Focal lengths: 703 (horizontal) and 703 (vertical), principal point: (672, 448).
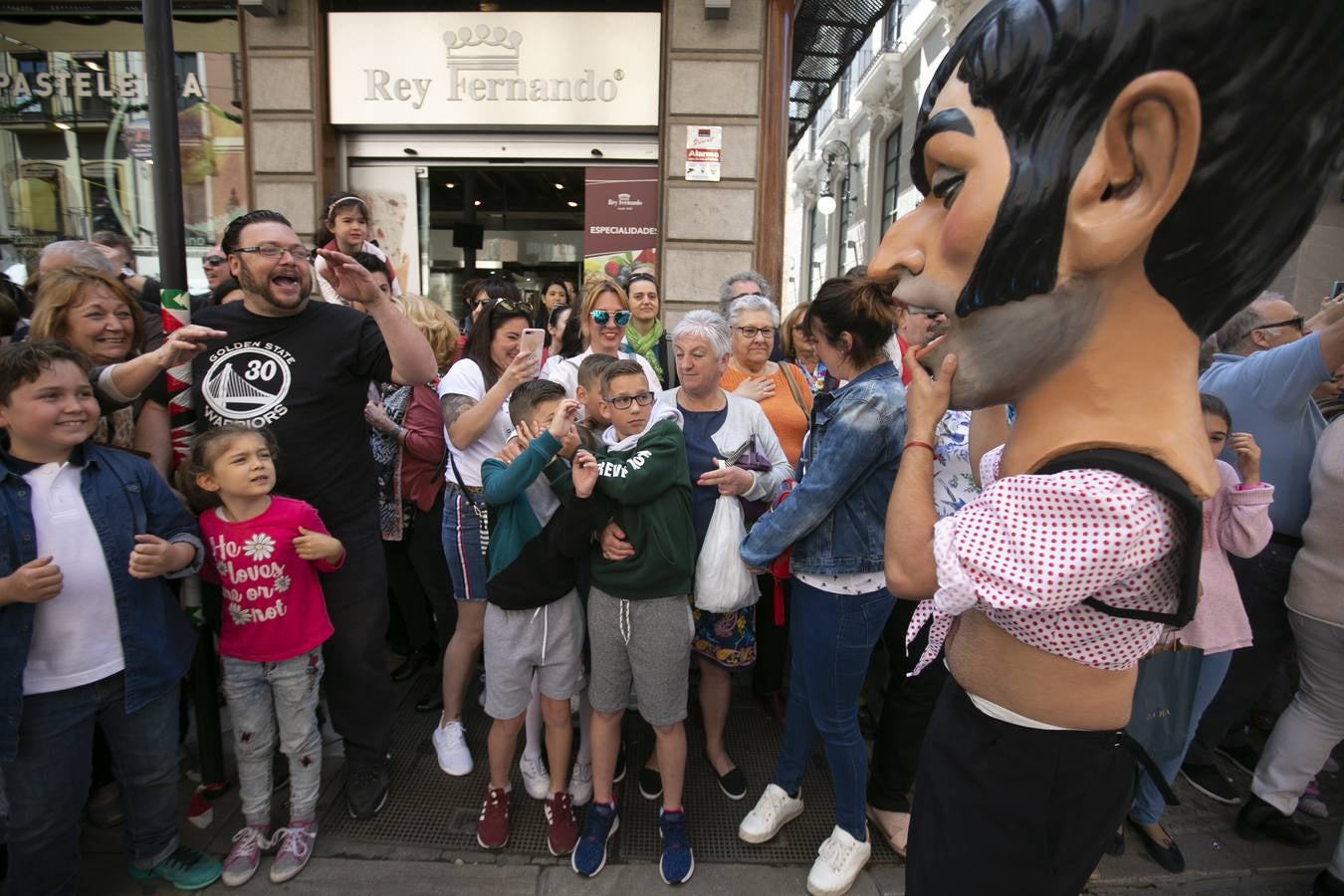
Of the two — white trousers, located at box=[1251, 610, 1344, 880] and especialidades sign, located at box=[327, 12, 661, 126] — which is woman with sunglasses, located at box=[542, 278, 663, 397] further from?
especialidades sign, located at box=[327, 12, 661, 126]

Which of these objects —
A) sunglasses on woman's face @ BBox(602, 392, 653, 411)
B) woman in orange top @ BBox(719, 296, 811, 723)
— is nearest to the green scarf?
woman in orange top @ BBox(719, 296, 811, 723)

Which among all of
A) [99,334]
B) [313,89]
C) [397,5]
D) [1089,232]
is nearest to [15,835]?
[99,334]

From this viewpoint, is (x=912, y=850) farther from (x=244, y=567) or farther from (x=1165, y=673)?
(x=244, y=567)

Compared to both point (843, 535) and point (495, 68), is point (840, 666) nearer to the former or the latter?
point (843, 535)

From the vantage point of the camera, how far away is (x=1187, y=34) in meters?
0.98

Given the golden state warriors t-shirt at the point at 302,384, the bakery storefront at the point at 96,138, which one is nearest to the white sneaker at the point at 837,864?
the golden state warriors t-shirt at the point at 302,384

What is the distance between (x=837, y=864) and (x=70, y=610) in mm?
2621

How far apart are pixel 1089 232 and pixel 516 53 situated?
21.7 ft

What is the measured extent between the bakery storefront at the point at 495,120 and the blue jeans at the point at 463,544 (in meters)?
3.84

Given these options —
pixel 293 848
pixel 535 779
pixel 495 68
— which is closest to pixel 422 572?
pixel 535 779

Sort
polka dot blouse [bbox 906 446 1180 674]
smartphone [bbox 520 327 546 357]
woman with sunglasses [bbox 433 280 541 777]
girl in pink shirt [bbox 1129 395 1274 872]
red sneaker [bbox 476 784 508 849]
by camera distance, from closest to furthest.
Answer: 1. polka dot blouse [bbox 906 446 1180 674]
2. girl in pink shirt [bbox 1129 395 1274 872]
3. red sneaker [bbox 476 784 508 849]
4. smartphone [bbox 520 327 546 357]
5. woman with sunglasses [bbox 433 280 541 777]

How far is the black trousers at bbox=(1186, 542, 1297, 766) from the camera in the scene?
303 centimetres

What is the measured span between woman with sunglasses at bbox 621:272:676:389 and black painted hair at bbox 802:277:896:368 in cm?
176

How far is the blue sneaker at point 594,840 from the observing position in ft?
8.19
